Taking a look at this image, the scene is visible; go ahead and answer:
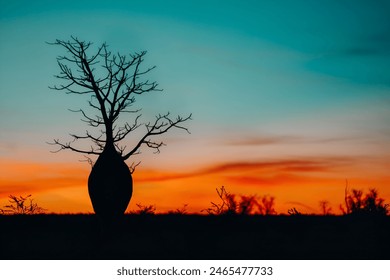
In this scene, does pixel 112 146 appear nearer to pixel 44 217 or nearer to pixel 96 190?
pixel 96 190

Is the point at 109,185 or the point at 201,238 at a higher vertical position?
the point at 109,185

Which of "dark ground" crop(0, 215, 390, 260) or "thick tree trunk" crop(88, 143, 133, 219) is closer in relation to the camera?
"dark ground" crop(0, 215, 390, 260)

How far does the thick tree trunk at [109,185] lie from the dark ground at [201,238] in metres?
0.44

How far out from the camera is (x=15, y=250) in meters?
12.7

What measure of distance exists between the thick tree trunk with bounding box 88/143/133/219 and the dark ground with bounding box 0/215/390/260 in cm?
44

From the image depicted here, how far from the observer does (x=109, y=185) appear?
13.8 m

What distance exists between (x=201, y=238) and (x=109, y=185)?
2.36m

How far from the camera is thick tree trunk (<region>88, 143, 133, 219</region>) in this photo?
1381 centimetres

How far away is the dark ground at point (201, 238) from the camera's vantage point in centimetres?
1240

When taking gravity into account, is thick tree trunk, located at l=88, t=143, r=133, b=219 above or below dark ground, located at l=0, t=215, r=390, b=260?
above

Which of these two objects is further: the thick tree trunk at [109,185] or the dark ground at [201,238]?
the thick tree trunk at [109,185]

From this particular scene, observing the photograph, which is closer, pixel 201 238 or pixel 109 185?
pixel 201 238
